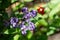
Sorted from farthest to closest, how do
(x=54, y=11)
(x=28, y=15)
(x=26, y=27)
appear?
(x=54, y=11)
(x=28, y=15)
(x=26, y=27)

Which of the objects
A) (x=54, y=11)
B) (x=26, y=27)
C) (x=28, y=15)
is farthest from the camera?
(x=54, y=11)

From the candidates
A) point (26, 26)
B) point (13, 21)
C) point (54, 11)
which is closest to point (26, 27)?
point (26, 26)

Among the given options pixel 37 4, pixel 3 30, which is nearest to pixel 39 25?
pixel 3 30

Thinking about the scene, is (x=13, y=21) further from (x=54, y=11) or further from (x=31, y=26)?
(x=54, y=11)

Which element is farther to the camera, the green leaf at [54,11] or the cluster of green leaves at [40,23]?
the green leaf at [54,11]

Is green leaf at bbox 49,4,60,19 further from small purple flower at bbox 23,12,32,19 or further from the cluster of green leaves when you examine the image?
small purple flower at bbox 23,12,32,19

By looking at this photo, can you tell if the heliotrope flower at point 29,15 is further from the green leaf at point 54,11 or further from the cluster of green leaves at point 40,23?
the green leaf at point 54,11

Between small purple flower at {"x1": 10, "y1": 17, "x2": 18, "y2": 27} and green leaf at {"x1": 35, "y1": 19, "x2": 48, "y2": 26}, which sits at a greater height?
small purple flower at {"x1": 10, "y1": 17, "x2": 18, "y2": 27}

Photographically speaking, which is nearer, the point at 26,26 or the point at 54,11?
the point at 26,26

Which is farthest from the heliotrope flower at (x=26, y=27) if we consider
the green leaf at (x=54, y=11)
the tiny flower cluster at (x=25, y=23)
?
the green leaf at (x=54, y=11)

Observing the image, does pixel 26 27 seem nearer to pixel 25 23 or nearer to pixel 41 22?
pixel 25 23

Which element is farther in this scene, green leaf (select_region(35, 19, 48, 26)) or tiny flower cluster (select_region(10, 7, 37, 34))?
green leaf (select_region(35, 19, 48, 26))

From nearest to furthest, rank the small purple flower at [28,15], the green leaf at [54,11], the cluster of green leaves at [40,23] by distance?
1. the cluster of green leaves at [40,23]
2. the small purple flower at [28,15]
3. the green leaf at [54,11]

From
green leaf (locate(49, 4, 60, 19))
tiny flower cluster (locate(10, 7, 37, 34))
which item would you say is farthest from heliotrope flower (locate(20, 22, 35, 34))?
green leaf (locate(49, 4, 60, 19))
